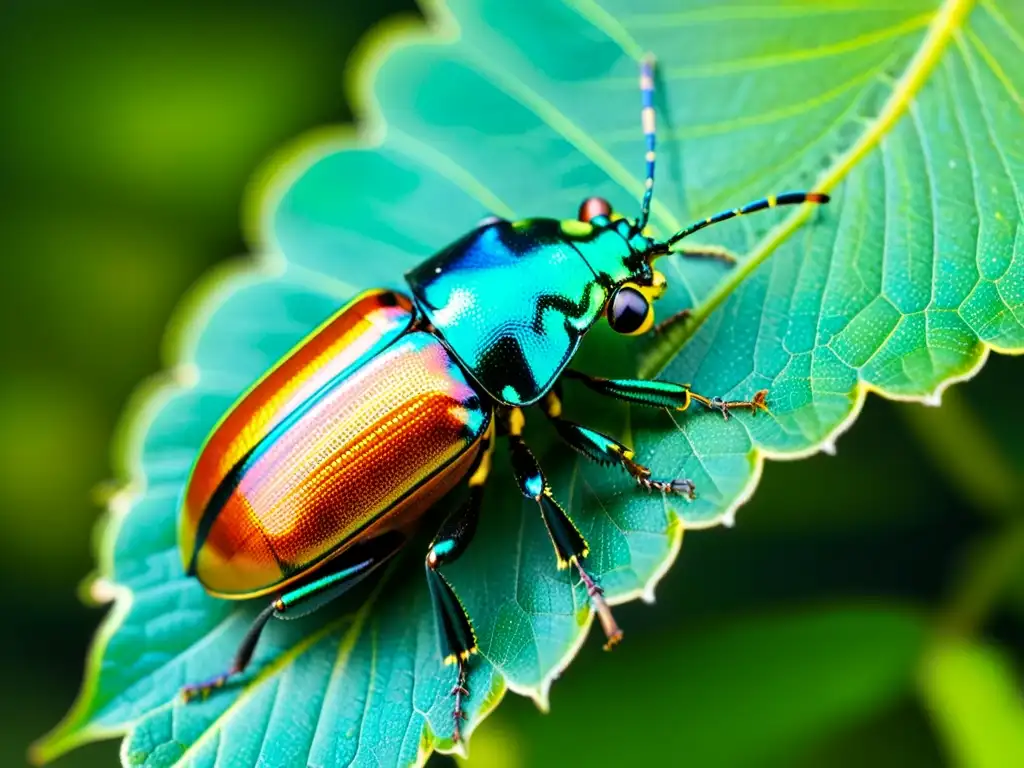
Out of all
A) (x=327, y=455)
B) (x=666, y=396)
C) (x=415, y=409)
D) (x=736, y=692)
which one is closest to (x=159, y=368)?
(x=327, y=455)

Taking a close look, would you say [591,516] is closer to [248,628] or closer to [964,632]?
[248,628]

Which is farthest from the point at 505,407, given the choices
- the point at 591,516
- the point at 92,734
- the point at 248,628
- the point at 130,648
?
the point at 92,734

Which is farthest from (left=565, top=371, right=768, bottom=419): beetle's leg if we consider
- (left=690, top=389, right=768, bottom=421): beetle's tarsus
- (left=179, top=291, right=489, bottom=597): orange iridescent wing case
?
(left=179, top=291, right=489, bottom=597): orange iridescent wing case

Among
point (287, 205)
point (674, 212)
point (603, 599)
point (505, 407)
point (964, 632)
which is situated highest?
point (287, 205)

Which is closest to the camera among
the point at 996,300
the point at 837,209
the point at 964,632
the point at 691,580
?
the point at 996,300

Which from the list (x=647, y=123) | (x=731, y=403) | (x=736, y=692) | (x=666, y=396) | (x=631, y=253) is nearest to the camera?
(x=731, y=403)

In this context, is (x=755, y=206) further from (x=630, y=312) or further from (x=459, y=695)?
(x=459, y=695)

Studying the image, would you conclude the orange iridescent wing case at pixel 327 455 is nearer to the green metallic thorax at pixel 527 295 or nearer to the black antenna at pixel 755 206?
the green metallic thorax at pixel 527 295

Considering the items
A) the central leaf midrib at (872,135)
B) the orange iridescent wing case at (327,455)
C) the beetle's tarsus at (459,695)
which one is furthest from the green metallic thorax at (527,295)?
the beetle's tarsus at (459,695)
